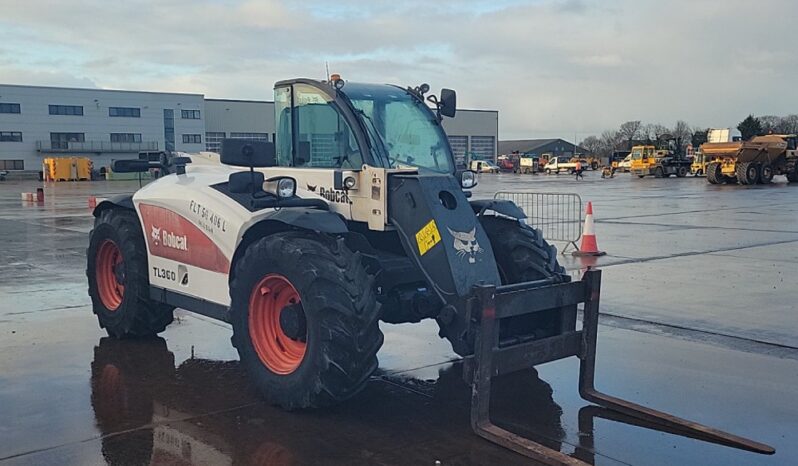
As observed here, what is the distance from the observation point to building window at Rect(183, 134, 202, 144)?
268ft

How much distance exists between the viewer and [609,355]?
675 cm

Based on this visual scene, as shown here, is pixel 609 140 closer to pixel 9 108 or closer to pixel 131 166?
pixel 9 108

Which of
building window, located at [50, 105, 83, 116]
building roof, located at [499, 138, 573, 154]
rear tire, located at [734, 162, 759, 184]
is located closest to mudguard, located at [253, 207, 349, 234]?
rear tire, located at [734, 162, 759, 184]

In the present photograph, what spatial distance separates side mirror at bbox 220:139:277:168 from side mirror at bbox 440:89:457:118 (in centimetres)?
170

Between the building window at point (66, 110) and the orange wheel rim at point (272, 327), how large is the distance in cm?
8041

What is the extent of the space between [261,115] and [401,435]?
7309 cm

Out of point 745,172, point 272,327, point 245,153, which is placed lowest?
point 272,327

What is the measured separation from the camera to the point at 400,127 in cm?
609

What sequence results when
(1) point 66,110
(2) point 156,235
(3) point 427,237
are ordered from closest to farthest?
(3) point 427,237
(2) point 156,235
(1) point 66,110

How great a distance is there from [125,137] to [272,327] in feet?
267

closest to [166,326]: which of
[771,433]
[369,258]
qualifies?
[369,258]

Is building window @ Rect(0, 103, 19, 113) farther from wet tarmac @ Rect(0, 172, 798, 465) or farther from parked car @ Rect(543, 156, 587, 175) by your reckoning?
wet tarmac @ Rect(0, 172, 798, 465)

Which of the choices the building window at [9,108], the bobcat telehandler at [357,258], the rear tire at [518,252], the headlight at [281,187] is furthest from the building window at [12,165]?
the rear tire at [518,252]

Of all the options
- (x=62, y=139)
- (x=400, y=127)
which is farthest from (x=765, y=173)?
(x=62, y=139)
